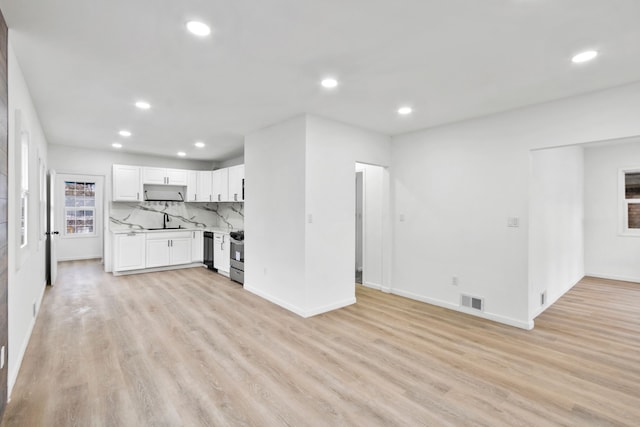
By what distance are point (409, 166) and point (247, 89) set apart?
2.64 metres

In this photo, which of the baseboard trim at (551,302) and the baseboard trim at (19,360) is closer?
the baseboard trim at (19,360)

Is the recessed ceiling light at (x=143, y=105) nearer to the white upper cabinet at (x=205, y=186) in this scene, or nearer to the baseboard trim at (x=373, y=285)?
the white upper cabinet at (x=205, y=186)

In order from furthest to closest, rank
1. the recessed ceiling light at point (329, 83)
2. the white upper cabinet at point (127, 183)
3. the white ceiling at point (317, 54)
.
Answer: the white upper cabinet at point (127, 183) < the recessed ceiling light at point (329, 83) < the white ceiling at point (317, 54)

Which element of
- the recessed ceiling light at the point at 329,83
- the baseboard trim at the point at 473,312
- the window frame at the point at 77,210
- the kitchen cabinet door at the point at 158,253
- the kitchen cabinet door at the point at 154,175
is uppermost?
the recessed ceiling light at the point at 329,83

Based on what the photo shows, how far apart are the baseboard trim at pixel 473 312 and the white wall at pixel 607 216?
3.75 metres

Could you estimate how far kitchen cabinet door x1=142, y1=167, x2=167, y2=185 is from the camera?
6.61 m

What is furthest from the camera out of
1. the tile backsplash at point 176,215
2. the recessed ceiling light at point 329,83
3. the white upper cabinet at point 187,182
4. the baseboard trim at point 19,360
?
the tile backsplash at point 176,215

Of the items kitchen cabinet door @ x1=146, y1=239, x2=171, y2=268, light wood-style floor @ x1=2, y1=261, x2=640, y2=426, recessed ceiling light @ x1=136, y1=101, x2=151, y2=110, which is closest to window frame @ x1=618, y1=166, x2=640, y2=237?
light wood-style floor @ x1=2, y1=261, x2=640, y2=426

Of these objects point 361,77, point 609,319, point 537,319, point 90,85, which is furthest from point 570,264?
point 90,85

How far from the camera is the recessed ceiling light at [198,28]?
79.9 inches

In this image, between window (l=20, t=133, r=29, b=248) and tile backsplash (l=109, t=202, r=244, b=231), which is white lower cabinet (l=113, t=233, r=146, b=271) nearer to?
tile backsplash (l=109, t=202, r=244, b=231)

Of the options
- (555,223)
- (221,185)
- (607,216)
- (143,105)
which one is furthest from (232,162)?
(607,216)

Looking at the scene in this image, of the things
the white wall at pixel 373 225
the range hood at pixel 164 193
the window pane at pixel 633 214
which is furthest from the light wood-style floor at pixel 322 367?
the range hood at pixel 164 193

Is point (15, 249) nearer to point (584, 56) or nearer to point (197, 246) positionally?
point (197, 246)
